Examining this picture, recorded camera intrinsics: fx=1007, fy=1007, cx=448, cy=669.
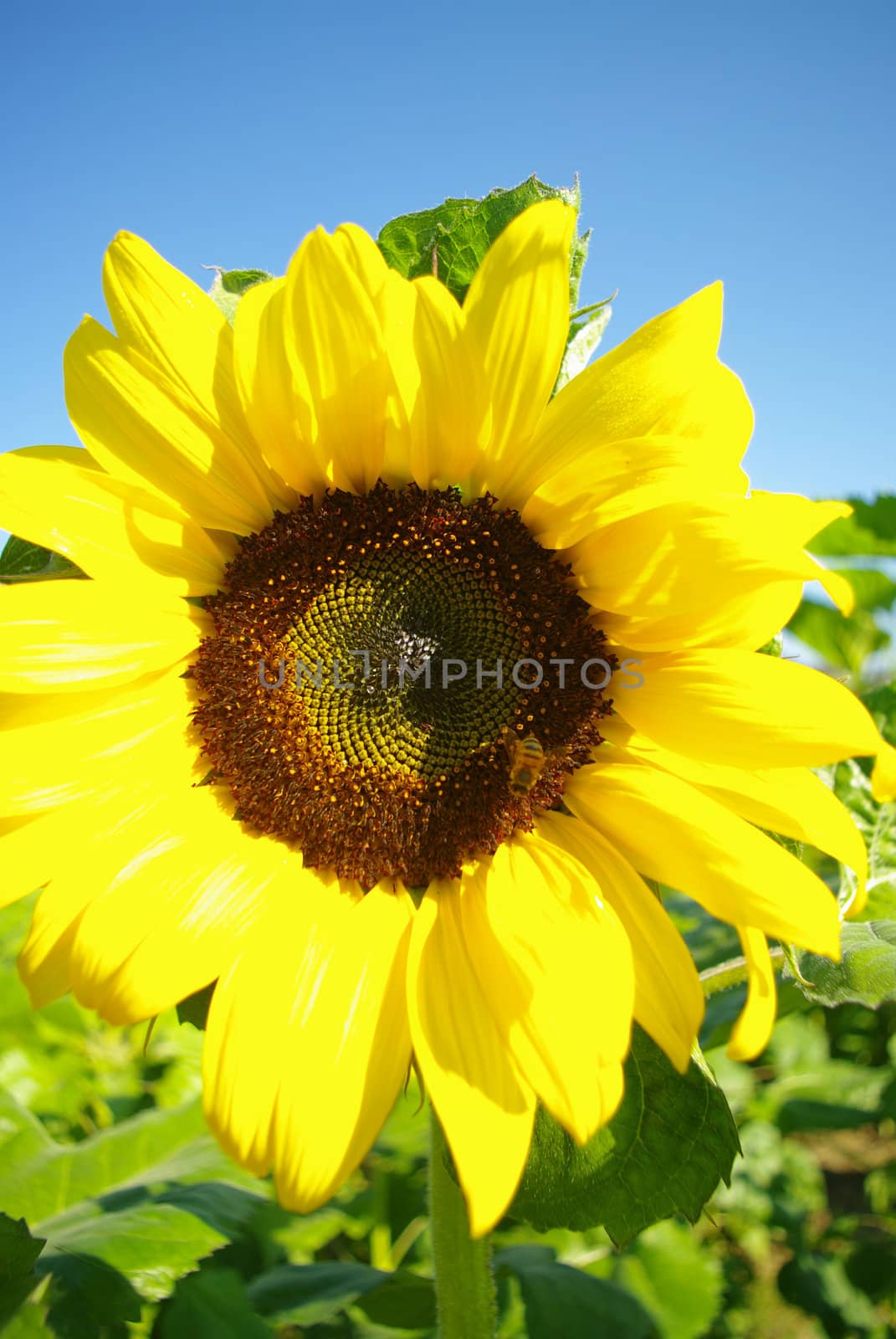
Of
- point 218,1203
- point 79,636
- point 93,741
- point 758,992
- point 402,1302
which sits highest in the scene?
point 79,636

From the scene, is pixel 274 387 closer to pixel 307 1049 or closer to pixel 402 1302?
pixel 307 1049

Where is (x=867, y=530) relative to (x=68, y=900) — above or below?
above

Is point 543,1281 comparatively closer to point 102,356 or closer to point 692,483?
point 692,483

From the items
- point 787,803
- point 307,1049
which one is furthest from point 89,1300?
point 787,803

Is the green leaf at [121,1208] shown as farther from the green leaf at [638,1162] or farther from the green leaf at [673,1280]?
the green leaf at [673,1280]

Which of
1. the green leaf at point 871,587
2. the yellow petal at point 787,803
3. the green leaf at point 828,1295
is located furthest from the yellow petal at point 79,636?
the green leaf at point 828,1295

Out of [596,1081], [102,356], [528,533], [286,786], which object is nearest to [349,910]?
[286,786]
